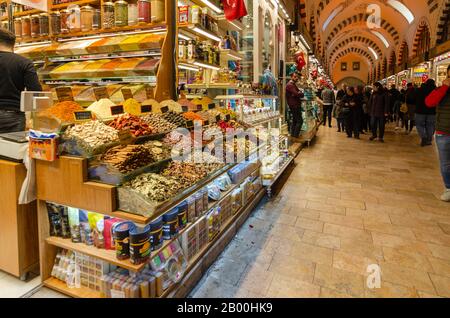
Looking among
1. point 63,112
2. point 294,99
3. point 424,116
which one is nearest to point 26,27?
point 63,112

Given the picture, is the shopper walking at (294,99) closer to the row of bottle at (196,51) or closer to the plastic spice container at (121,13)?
the row of bottle at (196,51)

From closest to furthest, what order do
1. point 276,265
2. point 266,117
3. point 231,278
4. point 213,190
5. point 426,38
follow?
point 231,278, point 276,265, point 213,190, point 266,117, point 426,38

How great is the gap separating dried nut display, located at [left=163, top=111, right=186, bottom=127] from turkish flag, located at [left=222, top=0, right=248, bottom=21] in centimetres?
188

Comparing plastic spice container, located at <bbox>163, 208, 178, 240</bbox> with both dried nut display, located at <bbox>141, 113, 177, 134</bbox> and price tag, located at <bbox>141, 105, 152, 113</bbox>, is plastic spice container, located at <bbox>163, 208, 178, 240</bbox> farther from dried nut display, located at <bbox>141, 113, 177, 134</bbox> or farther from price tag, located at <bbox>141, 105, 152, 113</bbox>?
price tag, located at <bbox>141, 105, 152, 113</bbox>

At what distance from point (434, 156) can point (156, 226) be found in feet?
24.1

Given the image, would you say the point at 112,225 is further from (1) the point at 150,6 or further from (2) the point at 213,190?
(1) the point at 150,6

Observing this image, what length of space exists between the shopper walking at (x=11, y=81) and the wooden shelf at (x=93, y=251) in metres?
1.22

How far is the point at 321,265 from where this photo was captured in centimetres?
261

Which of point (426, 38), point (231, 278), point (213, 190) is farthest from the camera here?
point (426, 38)

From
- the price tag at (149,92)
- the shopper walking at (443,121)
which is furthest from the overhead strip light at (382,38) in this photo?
the price tag at (149,92)

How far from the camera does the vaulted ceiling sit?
12.9m

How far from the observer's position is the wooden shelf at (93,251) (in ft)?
6.00

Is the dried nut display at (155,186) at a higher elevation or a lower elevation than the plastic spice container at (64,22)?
lower

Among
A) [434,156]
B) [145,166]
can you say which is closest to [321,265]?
[145,166]
